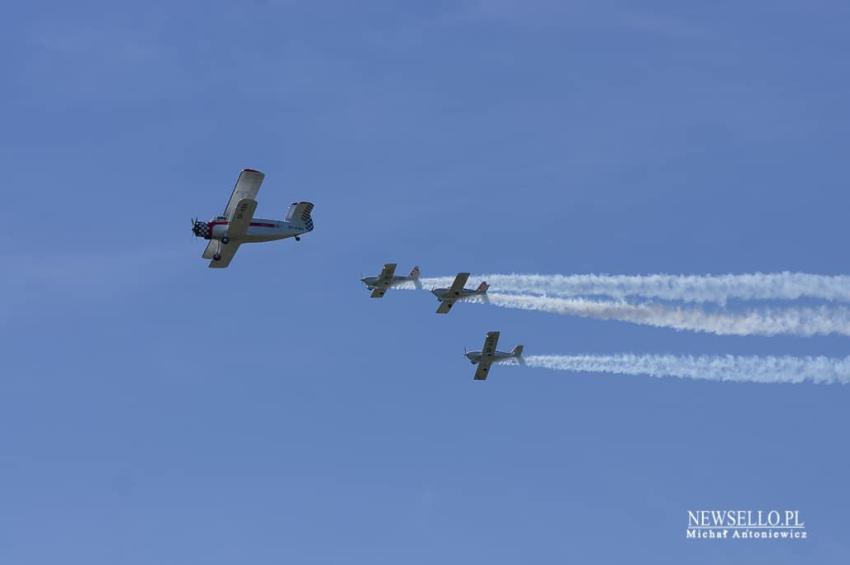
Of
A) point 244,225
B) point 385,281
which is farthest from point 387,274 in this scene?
point 244,225

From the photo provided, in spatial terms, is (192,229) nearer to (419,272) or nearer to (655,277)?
(419,272)

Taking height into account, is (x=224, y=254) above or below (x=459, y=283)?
below

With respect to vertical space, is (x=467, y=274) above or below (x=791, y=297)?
above

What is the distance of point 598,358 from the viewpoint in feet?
251

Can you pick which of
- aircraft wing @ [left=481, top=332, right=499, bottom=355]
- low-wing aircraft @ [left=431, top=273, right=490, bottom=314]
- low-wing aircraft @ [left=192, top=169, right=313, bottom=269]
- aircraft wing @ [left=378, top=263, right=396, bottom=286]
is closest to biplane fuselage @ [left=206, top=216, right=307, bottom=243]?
low-wing aircraft @ [left=192, top=169, right=313, bottom=269]

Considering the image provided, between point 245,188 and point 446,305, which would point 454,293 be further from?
point 245,188

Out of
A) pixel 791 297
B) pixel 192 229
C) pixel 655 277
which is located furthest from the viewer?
pixel 192 229

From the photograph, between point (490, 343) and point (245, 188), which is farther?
point (490, 343)

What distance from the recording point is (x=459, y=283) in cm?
8300

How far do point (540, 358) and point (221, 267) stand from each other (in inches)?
779

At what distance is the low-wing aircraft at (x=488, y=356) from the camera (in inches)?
3339

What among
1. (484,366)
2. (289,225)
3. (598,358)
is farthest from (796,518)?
(289,225)

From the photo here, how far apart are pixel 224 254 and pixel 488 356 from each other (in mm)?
17033

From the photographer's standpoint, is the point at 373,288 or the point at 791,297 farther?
the point at 373,288
